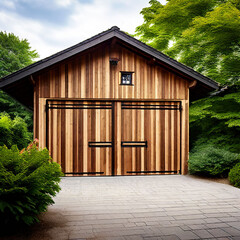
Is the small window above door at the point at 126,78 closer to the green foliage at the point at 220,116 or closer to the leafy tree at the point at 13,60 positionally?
the green foliage at the point at 220,116

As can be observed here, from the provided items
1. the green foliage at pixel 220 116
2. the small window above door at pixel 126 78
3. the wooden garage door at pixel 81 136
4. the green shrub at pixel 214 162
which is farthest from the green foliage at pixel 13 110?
the green shrub at pixel 214 162

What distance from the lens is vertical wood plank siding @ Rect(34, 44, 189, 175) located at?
6.39m

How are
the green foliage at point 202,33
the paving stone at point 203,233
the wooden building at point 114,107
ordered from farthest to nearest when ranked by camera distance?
the green foliage at point 202,33
the wooden building at point 114,107
the paving stone at point 203,233

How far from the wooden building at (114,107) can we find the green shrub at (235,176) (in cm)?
149

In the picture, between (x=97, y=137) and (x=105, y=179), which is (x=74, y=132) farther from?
(x=105, y=179)

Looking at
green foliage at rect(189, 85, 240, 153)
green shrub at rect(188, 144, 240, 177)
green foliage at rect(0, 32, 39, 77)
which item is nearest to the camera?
green shrub at rect(188, 144, 240, 177)

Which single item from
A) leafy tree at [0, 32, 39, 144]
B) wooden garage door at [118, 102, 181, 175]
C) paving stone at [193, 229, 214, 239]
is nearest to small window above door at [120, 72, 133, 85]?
wooden garage door at [118, 102, 181, 175]

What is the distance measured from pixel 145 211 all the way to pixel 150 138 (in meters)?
3.36

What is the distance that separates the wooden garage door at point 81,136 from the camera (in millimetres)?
6414

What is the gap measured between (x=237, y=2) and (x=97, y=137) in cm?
677

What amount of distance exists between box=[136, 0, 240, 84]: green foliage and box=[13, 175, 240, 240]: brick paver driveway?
4741mm

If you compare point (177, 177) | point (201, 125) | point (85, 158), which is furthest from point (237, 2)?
point (85, 158)

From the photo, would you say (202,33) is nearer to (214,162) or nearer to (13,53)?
(214,162)

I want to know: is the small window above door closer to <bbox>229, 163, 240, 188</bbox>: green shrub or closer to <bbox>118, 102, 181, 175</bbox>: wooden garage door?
<bbox>118, 102, 181, 175</bbox>: wooden garage door
